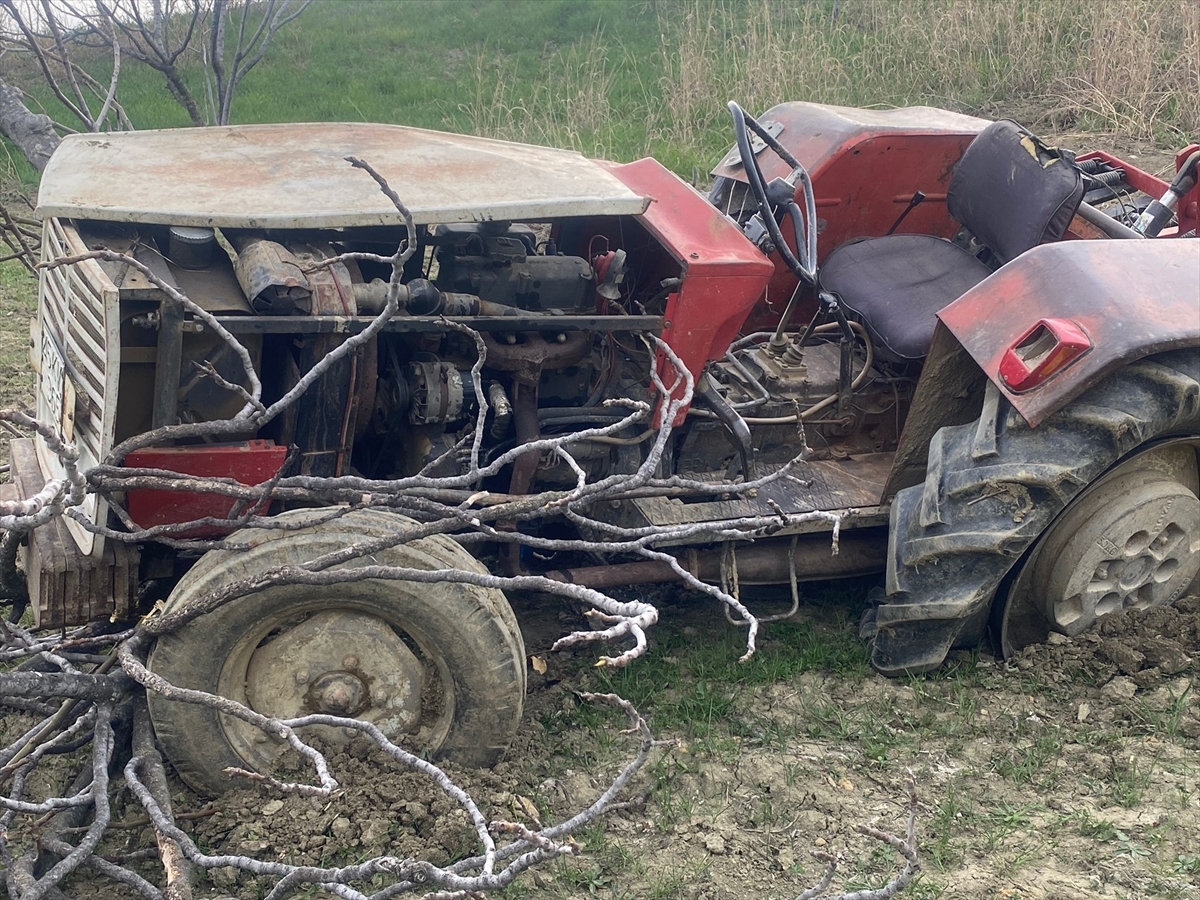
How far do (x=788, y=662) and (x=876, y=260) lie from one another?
1404 mm

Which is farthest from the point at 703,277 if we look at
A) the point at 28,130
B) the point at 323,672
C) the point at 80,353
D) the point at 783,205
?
the point at 28,130

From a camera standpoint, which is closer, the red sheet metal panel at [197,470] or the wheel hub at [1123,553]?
the red sheet metal panel at [197,470]

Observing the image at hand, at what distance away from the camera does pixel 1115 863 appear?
231 centimetres

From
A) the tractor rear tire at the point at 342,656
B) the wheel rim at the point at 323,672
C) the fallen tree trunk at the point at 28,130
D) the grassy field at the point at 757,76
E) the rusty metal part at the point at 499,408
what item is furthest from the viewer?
the grassy field at the point at 757,76

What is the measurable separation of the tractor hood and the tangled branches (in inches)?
9.2

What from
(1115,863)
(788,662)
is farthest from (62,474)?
(1115,863)

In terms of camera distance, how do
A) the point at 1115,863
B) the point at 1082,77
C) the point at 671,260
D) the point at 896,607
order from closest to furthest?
the point at 1115,863
the point at 896,607
the point at 671,260
the point at 1082,77

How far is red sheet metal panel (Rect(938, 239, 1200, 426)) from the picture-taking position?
2.55 meters

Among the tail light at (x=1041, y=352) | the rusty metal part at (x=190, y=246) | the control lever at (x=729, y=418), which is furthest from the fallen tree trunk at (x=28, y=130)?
the tail light at (x=1041, y=352)

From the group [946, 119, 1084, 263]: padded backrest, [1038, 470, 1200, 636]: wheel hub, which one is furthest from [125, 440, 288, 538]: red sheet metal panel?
[946, 119, 1084, 263]: padded backrest

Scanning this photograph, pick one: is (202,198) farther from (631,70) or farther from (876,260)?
(631,70)

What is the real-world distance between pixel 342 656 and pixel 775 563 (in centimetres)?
124

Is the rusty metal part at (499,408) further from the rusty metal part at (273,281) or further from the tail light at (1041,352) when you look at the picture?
the tail light at (1041,352)

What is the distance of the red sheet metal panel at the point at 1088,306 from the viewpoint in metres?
2.55
